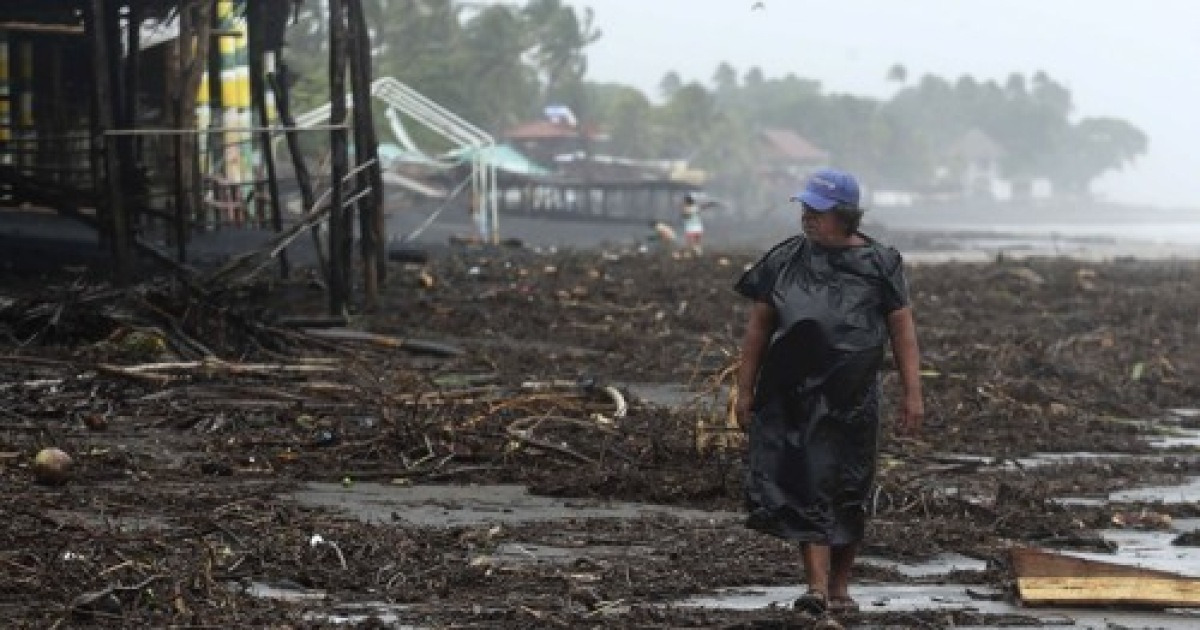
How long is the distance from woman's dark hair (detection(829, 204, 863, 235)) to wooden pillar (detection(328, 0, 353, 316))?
1084 centimetres

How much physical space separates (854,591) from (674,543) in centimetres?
107

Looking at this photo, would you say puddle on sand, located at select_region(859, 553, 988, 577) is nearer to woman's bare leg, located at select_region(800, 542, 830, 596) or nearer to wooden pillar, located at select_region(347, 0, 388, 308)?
woman's bare leg, located at select_region(800, 542, 830, 596)

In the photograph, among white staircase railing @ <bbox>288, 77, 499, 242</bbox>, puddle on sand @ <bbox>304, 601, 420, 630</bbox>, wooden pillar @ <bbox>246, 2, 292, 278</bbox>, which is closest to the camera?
puddle on sand @ <bbox>304, 601, 420, 630</bbox>

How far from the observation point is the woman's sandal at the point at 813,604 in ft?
23.7

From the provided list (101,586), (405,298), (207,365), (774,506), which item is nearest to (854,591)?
(774,506)

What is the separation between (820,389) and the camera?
7539mm

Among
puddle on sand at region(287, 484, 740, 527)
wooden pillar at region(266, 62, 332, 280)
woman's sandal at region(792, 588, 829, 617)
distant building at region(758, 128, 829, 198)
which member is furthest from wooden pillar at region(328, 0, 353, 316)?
distant building at region(758, 128, 829, 198)

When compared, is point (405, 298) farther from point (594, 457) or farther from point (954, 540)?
point (954, 540)

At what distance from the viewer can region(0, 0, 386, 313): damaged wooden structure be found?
17.7 m

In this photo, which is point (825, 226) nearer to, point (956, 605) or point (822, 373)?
point (822, 373)

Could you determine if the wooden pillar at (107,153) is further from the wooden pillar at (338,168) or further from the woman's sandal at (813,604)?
the woman's sandal at (813,604)

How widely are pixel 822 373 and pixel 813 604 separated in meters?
0.86

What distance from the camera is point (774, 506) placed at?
7.55 meters

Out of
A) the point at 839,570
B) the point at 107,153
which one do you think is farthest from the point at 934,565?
the point at 107,153
